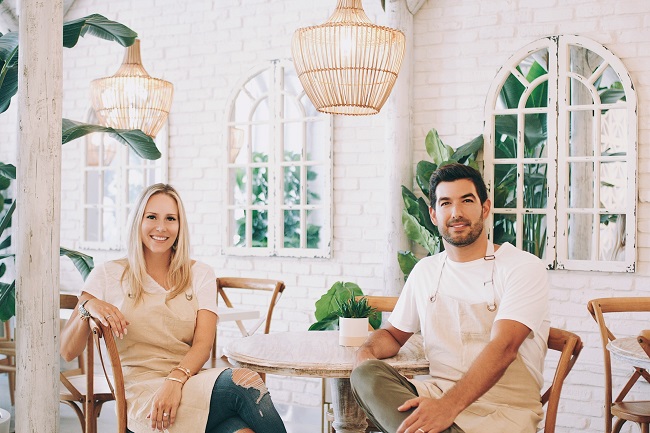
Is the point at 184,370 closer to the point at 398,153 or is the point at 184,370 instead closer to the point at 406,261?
the point at 406,261

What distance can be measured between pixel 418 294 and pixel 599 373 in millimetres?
2021

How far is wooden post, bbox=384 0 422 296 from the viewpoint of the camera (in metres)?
4.75

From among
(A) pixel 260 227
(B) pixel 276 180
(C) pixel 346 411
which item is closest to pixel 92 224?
(A) pixel 260 227

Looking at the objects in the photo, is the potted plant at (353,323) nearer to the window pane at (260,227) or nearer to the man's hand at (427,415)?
the man's hand at (427,415)

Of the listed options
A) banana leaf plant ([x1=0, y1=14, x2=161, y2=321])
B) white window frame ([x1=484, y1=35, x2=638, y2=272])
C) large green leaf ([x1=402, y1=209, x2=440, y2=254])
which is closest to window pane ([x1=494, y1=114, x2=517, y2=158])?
white window frame ([x1=484, y1=35, x2=638, y2=272])

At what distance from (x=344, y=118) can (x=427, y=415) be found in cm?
317

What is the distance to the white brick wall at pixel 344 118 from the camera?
4328mm

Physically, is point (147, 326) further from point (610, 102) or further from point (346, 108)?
point (610, 102)

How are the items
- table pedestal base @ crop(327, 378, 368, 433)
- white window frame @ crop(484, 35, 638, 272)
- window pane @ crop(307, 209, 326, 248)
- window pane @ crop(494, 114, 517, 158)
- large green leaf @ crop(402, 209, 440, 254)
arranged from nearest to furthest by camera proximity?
table pedestal base @ crop(327, 378, 368, 433) → white window frame @ crop(484, 35, 638, 272) → large green leaf @ crop(402, 209, 440, 254) → window pane @ crop(494, 114, 517, 158) → window pane @ crop(307, 209, 326, 248)

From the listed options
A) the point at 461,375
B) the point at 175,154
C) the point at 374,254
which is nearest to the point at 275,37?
the point at 175,154

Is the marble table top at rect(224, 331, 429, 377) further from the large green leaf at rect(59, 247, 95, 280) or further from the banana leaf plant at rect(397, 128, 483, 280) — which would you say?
the banana leaf plant at rect(397, 128, 483, 280)

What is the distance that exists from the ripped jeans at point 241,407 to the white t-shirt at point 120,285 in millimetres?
410

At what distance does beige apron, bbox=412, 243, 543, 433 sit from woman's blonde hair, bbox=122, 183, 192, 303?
0.94 metres

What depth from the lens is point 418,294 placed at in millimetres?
2803
